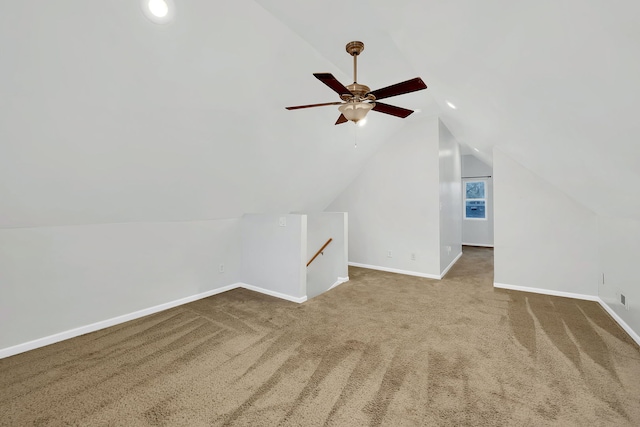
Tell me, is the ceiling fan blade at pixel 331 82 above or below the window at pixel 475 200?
above

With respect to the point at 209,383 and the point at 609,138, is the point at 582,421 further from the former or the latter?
the point at 209,383

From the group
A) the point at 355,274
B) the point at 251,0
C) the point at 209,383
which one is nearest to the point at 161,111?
the point at 251,0

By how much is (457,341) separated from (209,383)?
221 cm

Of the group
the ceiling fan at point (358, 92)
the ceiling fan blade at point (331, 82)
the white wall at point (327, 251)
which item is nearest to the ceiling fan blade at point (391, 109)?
the ceiling fan at point (358, 92)

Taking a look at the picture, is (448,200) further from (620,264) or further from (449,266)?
(620,264)

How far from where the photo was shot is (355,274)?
16.1 ft

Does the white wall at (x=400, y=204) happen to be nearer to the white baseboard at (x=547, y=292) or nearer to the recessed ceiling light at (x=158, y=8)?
the white baseboard at (x=547, y=292)

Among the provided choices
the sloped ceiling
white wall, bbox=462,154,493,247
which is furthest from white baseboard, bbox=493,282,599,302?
white wall, bbox=462,154,493,247

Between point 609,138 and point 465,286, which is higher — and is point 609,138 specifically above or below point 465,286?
above

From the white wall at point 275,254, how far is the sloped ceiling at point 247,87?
83 cm

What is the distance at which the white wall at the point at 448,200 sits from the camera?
4.73 meters

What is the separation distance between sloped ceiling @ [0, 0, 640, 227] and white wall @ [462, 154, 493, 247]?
5251 millimetres

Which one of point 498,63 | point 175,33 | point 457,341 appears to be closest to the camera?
point 498,63

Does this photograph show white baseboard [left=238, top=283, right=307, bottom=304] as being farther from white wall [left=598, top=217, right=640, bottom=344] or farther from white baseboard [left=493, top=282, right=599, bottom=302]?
white wall [left=598, top=217, right=640, bottom=344]
